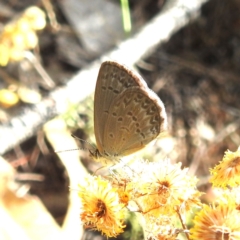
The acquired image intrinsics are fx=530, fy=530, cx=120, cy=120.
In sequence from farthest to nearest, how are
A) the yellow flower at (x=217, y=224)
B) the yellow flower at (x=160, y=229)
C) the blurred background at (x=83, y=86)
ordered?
the blurred background at (x=83, y=86), the yellow flower at (x=160, y=229), the yellow flower at (x=217, y=224)

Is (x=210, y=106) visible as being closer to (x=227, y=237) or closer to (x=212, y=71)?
(x=212, y=71)

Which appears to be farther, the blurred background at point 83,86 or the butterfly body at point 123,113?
the blurred background at point 83,86

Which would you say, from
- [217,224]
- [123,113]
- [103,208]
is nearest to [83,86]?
[123,113]

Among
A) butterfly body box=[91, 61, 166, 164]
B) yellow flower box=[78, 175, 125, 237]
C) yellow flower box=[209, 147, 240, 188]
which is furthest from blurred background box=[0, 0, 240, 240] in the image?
yellow flower box=[209, 147, 240, 188]

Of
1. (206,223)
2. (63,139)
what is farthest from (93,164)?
(206,223)

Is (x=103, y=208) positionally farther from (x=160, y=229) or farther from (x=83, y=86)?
(x=83, y=86)

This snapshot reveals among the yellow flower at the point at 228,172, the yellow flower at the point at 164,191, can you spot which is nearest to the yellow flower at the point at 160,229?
the yellow flower at the point at 164,191

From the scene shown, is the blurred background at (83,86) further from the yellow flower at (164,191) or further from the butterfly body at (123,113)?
the yellow flower at (164,191)
